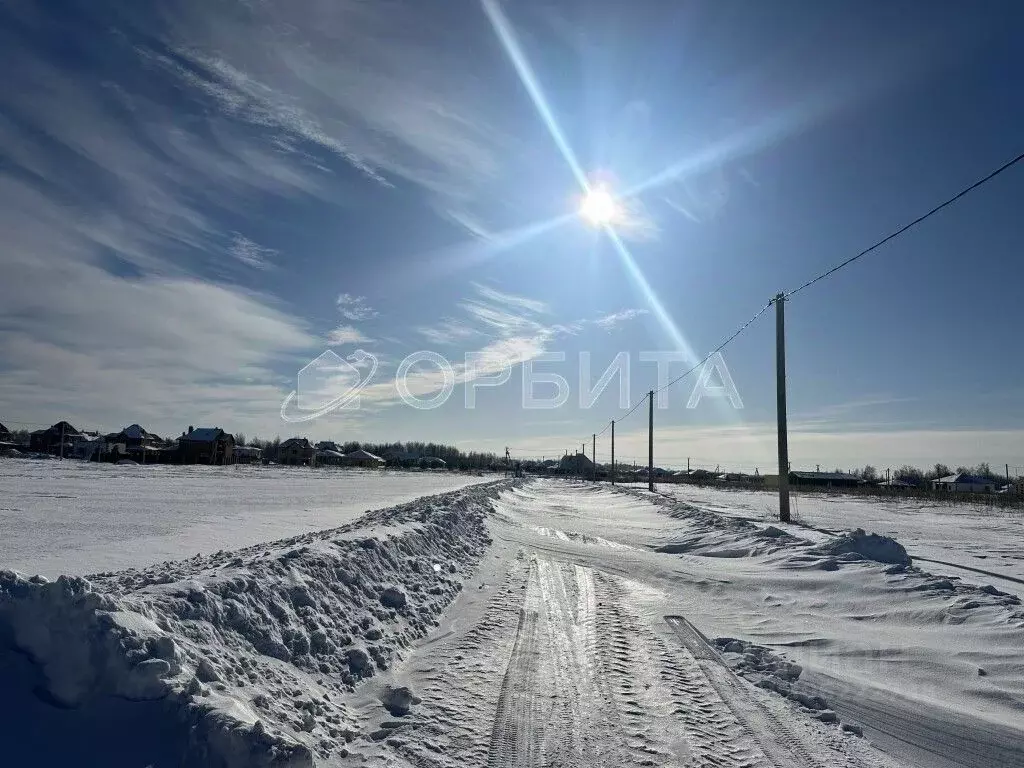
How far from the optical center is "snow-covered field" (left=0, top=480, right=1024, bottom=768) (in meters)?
3.46

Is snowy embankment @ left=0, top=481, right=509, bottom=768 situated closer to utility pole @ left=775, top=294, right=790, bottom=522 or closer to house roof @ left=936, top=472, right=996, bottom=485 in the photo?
utility pole @ left=775, top=294, right=790, bottom=522

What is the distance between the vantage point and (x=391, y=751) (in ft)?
12.8

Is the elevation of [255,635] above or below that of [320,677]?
above

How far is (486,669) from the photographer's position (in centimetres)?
547

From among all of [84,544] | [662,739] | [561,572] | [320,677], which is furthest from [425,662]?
[84,544]

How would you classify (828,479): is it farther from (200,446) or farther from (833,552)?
(833,552)

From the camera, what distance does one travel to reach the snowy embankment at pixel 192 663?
324cm

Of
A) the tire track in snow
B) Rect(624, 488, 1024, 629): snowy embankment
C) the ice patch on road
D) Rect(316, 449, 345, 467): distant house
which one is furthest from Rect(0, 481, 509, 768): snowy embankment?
Rect(316, 449, 345, 467): distant house

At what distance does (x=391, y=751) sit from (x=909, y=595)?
723 centimetres

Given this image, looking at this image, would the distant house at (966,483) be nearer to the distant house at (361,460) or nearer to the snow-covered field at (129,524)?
the distant house at (361,460)

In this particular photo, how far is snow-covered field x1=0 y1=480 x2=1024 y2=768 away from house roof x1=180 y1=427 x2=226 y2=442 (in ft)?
272

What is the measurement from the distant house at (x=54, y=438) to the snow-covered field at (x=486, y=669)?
106338mm

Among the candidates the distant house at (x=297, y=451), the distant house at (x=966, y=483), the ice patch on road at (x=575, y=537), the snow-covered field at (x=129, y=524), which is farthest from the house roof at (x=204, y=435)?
the distant house at (x=966, y=483)

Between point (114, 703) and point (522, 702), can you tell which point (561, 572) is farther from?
point (114, 703)
